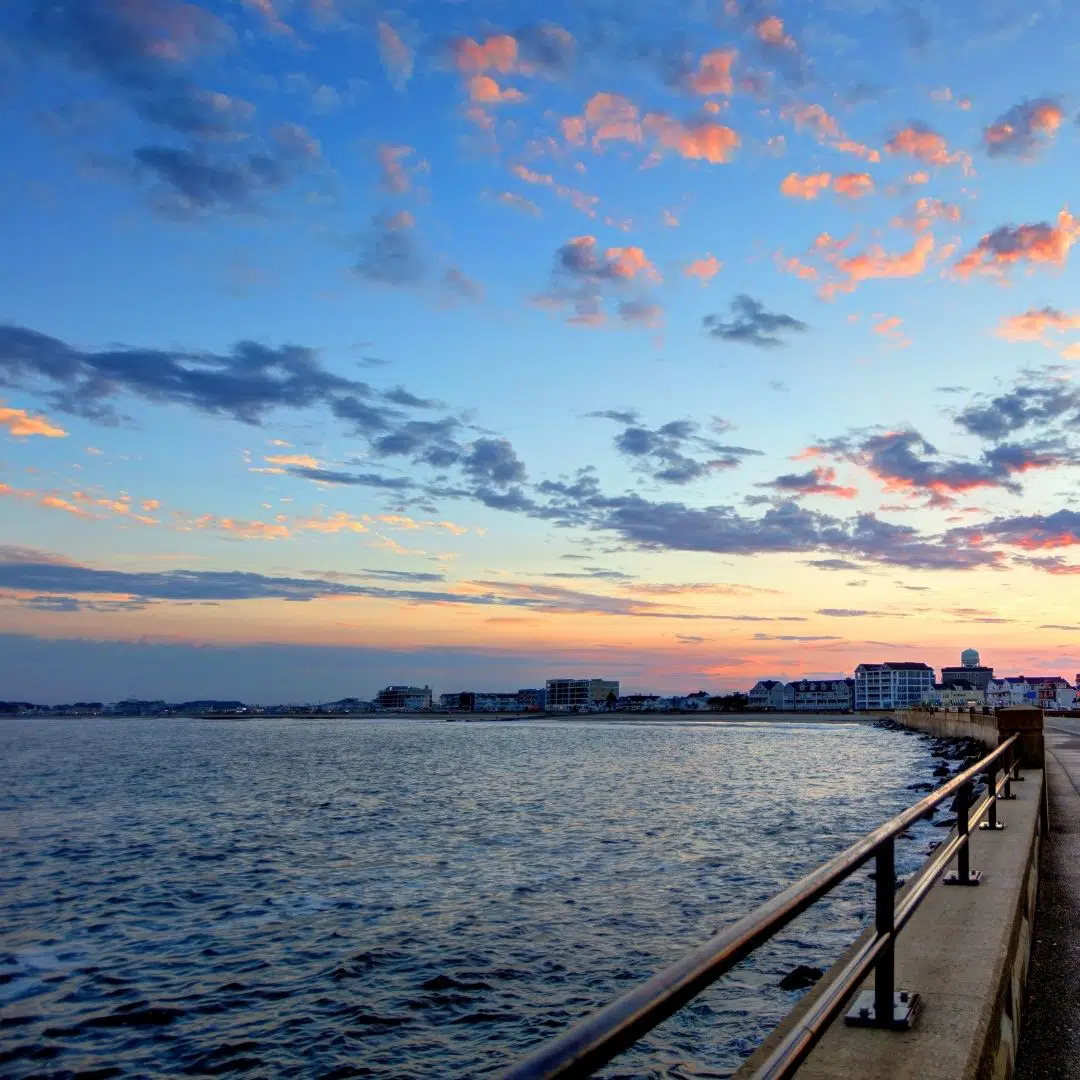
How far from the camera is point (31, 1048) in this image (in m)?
10.9

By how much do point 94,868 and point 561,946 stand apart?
14.0 m

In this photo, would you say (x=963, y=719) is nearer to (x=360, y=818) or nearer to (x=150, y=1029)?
(x=360, y=818)

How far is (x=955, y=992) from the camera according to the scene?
554 cm

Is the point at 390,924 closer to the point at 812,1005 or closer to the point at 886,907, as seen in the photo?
the point at 886,907

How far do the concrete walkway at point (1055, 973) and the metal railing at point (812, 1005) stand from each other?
3.93 ft

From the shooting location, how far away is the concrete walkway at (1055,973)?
5959 mm

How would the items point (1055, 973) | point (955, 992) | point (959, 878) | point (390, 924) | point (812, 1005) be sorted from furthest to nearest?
point (390, 924), point (959, 878), point (1055, 973), point (955, 992), point (812, 1005)

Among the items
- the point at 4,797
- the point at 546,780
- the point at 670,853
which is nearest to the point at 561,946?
the point at 670,853

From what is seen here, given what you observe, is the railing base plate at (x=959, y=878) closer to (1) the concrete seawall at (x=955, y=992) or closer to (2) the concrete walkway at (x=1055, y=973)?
(1) the concrete seawall at (x=955, y=992)

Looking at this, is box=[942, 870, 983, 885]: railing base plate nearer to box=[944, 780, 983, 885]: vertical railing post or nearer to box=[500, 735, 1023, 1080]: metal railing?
box=[944, 780, 983, 885]: vertical railing post

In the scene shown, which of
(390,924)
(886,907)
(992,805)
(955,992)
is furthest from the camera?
(390,924)

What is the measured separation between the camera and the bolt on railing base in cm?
495

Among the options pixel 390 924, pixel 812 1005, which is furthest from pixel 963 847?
pixel 390 924

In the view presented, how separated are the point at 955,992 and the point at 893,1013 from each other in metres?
0.83
